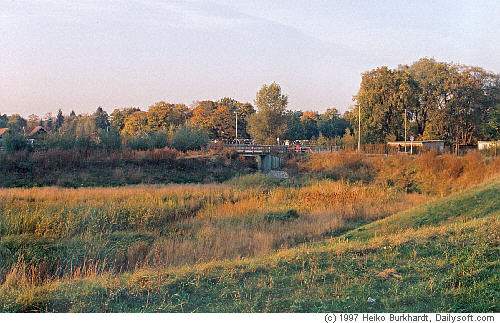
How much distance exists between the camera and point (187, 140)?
142 feet

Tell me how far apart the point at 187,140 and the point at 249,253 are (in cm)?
3390

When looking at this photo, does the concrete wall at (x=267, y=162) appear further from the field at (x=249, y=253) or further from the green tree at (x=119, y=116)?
the green tree at (x=119, y=116)

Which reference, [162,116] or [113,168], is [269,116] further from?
[113,168]

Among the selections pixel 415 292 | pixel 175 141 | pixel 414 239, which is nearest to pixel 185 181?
pixel 175 141

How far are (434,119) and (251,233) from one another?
46.9 meters

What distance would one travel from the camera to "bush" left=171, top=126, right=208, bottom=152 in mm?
42781

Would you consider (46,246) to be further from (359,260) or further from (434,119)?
(434,119)

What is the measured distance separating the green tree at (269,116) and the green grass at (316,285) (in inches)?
1979

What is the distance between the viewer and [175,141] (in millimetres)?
42781

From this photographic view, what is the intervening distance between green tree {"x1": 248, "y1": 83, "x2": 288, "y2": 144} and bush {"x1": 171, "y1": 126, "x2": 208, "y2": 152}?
574 inches

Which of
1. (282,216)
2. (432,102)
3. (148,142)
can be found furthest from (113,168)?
(432,102)

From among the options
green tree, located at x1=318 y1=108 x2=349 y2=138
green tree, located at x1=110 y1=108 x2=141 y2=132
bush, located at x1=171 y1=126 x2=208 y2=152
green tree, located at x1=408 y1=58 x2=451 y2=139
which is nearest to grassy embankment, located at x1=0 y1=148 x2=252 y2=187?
bush, located at x1=171 y1=126 x2=208 y2=152

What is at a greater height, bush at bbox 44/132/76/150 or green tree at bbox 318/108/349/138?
green tree at bbox 318/108/349/138

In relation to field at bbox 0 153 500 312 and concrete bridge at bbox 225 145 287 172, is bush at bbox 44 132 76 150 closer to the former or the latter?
field at bbox 0 153 500 312
